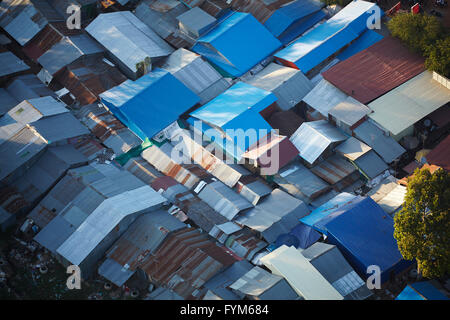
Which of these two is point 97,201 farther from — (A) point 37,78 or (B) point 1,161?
(A) point 37,78

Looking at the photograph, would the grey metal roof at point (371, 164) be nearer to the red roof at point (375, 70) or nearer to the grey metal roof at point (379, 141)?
the grey metal roof at point (379, 141)

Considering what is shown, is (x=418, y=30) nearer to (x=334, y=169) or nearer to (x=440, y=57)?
(x=440, y=57)

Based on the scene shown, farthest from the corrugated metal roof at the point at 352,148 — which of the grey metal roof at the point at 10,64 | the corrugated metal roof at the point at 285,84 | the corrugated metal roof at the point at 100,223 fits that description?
the grey metal roof at the point at 10,64

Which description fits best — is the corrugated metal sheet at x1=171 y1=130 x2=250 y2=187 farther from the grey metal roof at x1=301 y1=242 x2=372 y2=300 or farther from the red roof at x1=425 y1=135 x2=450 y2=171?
the red roof at x1=425 y1=135 x2=450 y2=171

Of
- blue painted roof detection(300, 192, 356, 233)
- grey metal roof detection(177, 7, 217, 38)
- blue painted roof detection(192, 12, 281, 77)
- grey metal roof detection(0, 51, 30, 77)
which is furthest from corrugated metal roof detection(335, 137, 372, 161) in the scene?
grey metal roof detection(0, 51, 30, 77)

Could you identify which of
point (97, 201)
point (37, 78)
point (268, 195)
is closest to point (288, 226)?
point (268, 195)
